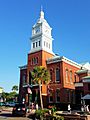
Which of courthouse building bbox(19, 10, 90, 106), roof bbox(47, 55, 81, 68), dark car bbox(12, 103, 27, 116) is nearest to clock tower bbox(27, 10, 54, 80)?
courthouse building bbox(19, 10, 90, 106)

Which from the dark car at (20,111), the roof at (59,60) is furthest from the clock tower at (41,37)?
the dark car at (20,111)

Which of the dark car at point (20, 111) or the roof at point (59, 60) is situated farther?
the roof at point (59, 60)

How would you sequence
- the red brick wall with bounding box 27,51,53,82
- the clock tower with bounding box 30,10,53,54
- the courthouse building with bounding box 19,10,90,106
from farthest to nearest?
the clock tower with bounding box 30,10,53,54, the red brick wall with bounding box 27,51,53,82, the courthouse building with bounding box 19,10,90,106

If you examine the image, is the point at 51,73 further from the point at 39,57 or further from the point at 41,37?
the point at 41,37

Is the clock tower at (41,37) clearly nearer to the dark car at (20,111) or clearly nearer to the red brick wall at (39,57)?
the red brick wall at (39,57)

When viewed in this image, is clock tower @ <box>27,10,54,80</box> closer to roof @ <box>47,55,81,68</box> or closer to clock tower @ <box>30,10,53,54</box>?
clock tower @ <box>30,10,53,54</box>

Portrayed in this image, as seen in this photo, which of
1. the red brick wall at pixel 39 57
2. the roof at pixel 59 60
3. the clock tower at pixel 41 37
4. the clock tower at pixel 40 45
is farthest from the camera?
the clock tower at pixel 41 37

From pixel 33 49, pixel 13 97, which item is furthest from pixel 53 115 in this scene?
pixel 13 97

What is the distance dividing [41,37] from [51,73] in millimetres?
9856

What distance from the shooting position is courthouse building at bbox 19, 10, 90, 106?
2026 inches

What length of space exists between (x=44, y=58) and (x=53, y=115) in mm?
30690

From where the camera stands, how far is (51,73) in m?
54.5

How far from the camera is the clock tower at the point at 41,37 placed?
56906mm

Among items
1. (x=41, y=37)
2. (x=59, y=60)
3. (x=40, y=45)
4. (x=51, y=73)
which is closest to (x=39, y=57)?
(x=40, y=45)
